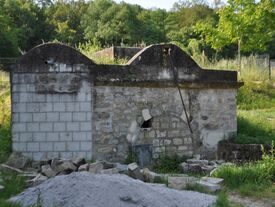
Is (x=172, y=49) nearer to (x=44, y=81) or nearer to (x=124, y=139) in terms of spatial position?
(x=124, y=139)

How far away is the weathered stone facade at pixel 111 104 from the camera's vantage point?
1055cm

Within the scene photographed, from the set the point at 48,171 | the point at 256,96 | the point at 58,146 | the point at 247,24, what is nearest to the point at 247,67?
the point at 247,24

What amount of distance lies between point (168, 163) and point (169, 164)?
0.11ft

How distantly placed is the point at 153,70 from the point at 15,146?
12.4 feet

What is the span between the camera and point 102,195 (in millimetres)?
6402

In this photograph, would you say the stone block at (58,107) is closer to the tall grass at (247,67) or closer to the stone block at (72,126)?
the stone block at (72,126)

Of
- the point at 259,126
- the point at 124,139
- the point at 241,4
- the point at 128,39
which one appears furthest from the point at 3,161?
the point at 128,39

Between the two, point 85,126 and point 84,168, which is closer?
point 84,168

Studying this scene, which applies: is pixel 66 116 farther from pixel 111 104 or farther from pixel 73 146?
pixel 111 104

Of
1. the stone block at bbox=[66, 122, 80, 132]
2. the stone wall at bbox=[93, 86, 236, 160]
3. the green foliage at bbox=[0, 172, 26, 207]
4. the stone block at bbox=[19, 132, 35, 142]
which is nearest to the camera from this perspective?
the green foliage at bbox=[0, 172, 26, 207]

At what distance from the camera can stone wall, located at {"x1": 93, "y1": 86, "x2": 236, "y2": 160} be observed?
1086 cm

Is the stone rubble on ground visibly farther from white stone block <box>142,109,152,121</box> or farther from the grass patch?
white stone block <box>142,109,152,121</box>

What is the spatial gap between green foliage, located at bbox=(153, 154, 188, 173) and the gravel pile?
12.2 ft

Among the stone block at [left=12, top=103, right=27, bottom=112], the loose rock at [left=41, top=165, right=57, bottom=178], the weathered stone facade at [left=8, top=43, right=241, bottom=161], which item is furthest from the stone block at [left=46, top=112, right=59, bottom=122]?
the loose rock at [left=41, top=165, right=57, bottom=178]
